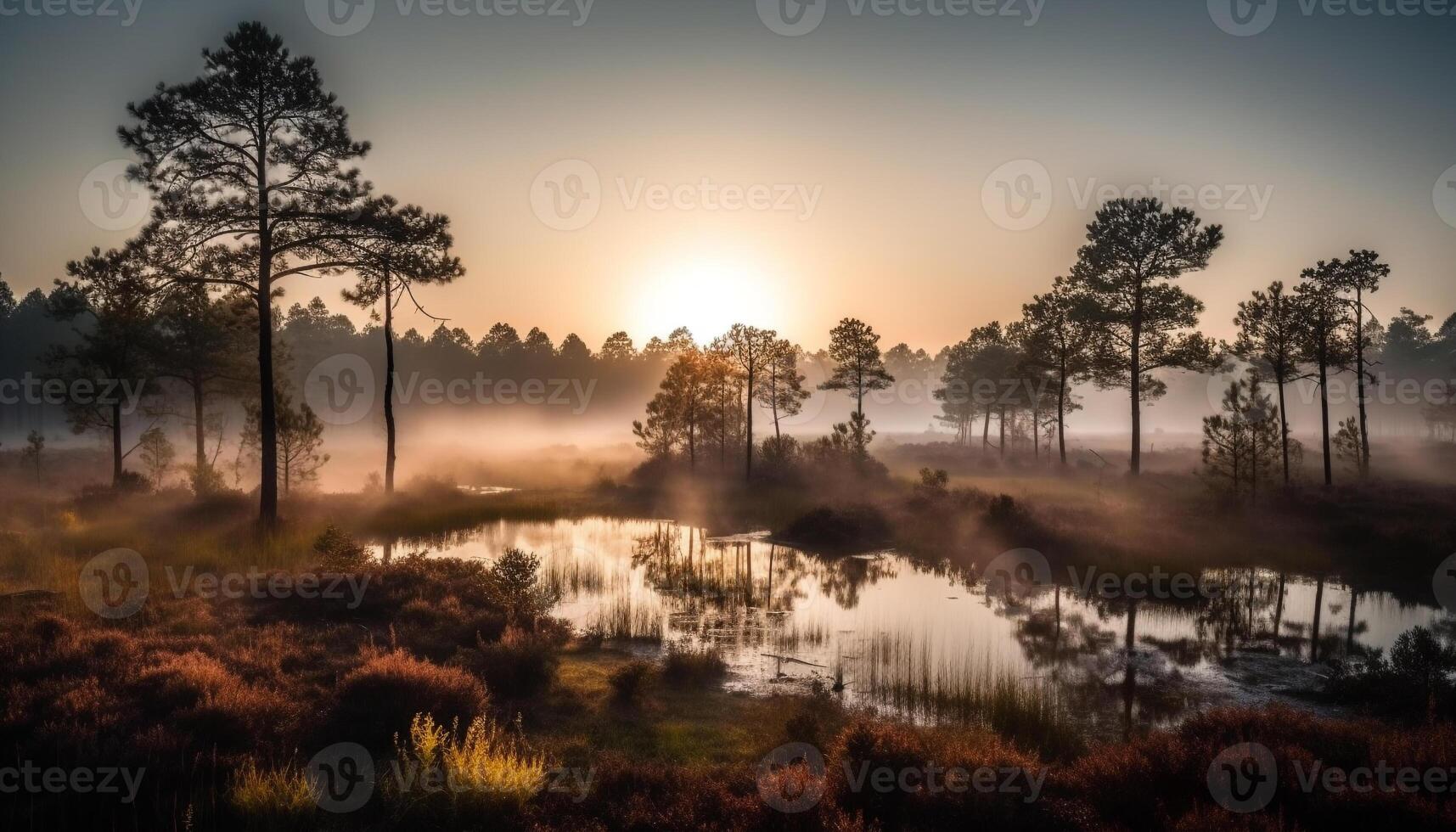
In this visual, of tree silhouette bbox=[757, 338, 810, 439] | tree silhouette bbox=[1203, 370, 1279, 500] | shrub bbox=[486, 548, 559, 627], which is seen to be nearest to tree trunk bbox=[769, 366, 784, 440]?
tree silhouette bbox=[757, 338, 810, 439]

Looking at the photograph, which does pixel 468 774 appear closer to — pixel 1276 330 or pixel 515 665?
pixel 515 665

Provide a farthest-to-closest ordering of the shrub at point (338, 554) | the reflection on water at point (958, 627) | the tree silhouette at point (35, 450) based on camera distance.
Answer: the tree silhouette at point (35, 450) < the shrub at point (338, 554) < the reflection on water at point (958, 627)

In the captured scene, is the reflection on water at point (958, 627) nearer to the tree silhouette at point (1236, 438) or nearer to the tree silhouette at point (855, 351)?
the tree silhouette at point (1236, 438)

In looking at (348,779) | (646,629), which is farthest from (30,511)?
(348,779)

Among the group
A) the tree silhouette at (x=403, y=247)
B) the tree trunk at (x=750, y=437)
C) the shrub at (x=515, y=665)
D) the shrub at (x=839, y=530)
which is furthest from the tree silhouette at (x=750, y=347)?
the shrub at (x=515, y=665)

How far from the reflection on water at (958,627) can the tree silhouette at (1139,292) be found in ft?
58.6

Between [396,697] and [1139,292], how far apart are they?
124 ft

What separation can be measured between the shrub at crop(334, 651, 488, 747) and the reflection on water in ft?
14.5

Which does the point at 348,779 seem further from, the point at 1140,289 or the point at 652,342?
the point at 652,342

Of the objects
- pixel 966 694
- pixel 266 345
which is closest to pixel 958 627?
pixel 966 694

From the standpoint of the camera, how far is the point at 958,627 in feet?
47.9

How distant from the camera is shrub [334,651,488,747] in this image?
8141mm

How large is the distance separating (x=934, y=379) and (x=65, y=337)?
161287 mm

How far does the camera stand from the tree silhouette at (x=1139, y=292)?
33.2 metres
